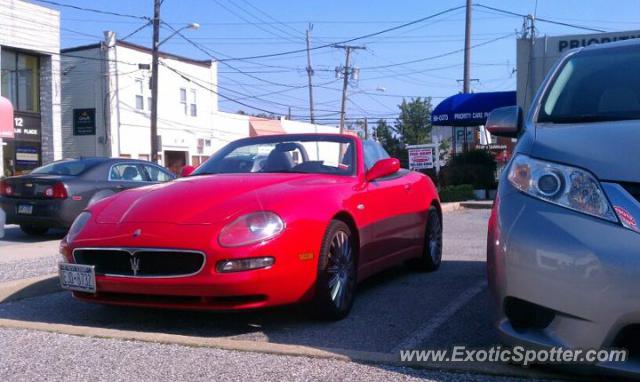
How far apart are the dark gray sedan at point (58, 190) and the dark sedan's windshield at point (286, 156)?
442cm

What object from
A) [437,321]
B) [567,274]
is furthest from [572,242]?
[437,321]

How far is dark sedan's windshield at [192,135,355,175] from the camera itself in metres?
5.50

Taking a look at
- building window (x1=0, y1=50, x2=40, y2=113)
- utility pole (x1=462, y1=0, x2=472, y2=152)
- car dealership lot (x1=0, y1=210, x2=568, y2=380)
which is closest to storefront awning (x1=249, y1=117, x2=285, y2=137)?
building window (x1=0, y1=50, x2=40, y2=113)

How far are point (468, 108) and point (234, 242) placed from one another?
16720 mm

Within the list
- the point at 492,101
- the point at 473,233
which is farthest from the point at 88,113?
the point at 473,233

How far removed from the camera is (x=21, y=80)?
26875mm

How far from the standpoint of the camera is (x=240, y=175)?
5.22 meters

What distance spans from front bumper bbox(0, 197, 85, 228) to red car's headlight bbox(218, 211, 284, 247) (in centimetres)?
655

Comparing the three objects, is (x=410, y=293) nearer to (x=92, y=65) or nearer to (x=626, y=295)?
(x=626, y=295)

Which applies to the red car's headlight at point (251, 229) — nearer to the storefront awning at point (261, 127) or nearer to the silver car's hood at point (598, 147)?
the silver car's hood at point (598, 147)

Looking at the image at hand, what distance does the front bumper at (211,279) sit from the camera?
4.02m

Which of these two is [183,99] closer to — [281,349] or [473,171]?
[473,171]

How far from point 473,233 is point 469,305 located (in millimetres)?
5514

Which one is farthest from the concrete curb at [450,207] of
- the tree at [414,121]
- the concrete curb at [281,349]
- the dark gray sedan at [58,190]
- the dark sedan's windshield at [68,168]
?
the tree at [414,121]
